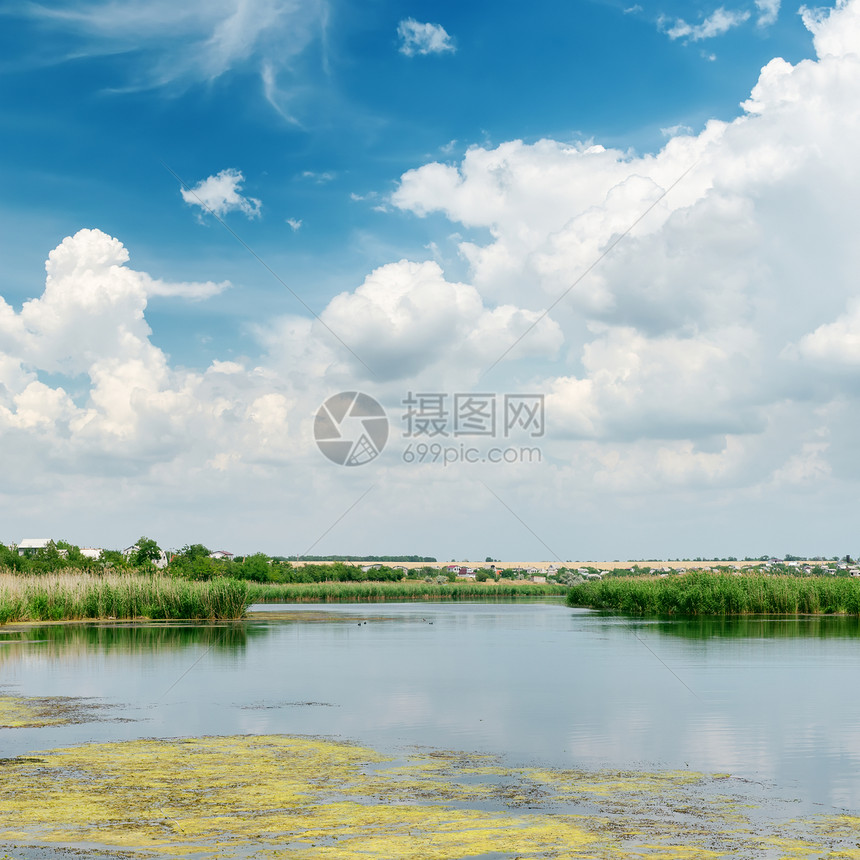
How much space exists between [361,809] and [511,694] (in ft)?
30.2

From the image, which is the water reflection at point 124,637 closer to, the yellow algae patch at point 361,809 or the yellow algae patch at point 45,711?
the yellow algae patch at point 45,711

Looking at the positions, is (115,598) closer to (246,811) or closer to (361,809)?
(246,811)

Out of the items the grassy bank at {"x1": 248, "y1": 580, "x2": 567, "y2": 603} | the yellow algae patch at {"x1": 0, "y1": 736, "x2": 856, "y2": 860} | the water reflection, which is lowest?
the grassy bank at {"x1": 248, "y1": 580, "x2": 567, "y2": 603}

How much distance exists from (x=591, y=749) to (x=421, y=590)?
84.4 m

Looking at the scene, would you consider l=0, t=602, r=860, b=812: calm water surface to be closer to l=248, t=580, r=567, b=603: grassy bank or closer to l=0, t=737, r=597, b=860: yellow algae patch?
l=0, t=737, r=597, b=860: yellow algae patch

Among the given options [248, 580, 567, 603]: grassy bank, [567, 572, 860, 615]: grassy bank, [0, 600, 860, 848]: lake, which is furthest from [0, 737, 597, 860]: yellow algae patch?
[248, 580, 567, 603]: grassy bank

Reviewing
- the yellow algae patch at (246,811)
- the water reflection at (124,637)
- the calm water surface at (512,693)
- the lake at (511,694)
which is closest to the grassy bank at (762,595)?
the calm water surface at (512,693)

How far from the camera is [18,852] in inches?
290

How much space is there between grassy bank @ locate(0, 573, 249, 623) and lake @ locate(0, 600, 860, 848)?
7.49 metres

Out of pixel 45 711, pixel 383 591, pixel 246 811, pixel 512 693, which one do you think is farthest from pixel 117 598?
pixel 383 591

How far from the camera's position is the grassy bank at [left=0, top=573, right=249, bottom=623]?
39344mm

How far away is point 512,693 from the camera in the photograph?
17672 mm

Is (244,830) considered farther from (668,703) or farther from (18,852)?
(668,703)

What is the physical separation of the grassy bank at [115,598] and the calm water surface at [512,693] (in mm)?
6290
